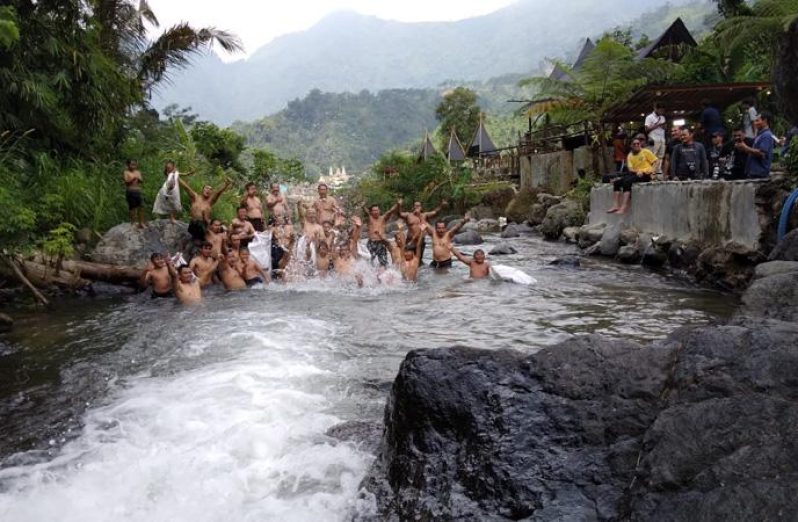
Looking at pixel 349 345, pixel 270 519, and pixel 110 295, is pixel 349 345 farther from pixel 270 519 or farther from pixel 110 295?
pixel 110 295

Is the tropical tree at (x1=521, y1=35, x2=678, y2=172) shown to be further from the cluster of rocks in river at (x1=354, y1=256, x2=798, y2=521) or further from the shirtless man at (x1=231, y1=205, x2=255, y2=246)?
the cluster of rocks in river at (x1=354, y1=256, x2=798, y2=521)

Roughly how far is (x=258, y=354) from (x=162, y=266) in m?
4.41

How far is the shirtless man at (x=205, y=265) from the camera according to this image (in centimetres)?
1043

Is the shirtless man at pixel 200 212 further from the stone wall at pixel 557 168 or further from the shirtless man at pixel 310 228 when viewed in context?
the stone wall at pixel 557 168

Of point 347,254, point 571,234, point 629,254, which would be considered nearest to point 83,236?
point 347,254

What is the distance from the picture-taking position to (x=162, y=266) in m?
9.93

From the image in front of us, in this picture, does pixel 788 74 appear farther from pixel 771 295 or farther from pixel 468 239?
pixel 468 239

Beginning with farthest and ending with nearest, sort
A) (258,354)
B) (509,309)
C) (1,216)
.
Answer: (509,309)
(1,216)
(258,354)

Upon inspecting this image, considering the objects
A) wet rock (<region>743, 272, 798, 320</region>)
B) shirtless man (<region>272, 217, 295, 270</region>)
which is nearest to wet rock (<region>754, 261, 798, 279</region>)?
wet rock (<region>743, 272, 798, 320</region>)

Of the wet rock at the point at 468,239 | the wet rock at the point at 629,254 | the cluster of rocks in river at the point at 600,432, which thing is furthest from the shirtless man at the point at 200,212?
the cluster of rocks in river at the point at 600,432

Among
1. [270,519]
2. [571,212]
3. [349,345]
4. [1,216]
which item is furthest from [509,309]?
[571,212]

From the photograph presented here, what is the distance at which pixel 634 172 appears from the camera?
13.0m

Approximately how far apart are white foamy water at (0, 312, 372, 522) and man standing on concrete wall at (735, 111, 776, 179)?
7.68 m

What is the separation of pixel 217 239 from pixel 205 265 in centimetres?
66
